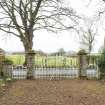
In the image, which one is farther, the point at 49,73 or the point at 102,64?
the point at 49,73

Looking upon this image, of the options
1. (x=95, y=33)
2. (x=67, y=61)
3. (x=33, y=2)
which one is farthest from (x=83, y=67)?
(x=95, y=33)

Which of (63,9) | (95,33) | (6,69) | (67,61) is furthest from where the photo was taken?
(95,33)

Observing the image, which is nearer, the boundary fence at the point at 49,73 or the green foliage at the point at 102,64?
the green foliage at the point at 102,64

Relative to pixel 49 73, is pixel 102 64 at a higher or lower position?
higher

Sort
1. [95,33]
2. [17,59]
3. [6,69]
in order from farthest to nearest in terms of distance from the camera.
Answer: [95,33] < [17,59] < [6,69]

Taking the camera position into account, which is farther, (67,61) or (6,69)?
(67,61)

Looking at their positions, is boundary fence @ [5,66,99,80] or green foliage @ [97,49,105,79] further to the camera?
boundary fence @ [5,66,99,80]

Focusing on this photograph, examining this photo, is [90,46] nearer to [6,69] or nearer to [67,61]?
[67,61]

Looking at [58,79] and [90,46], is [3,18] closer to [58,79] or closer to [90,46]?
[58,79]

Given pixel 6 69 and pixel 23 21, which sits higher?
pixel 23 21

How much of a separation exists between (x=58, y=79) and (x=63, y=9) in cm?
1383

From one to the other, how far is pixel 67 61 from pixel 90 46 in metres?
34.9

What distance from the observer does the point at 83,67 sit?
2553 cm

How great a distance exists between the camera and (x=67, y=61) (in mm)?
29641
